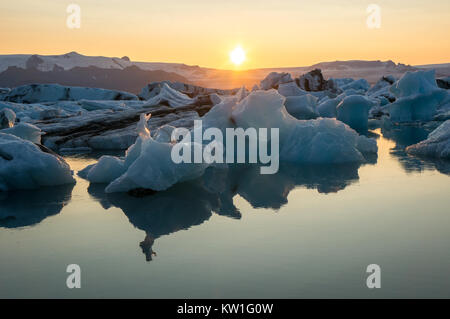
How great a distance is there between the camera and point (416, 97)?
17.7 m

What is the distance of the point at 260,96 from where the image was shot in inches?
355

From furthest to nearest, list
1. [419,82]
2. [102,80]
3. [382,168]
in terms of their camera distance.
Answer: [102,80] → [419,82] → [382,168]

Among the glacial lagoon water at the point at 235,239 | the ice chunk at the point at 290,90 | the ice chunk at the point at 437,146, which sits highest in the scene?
the ice chunk at the point at 290,90

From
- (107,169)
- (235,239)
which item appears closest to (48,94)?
(107,169)

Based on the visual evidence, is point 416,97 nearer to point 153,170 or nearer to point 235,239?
point 153,170

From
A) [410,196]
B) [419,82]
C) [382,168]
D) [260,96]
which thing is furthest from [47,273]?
[419,82]

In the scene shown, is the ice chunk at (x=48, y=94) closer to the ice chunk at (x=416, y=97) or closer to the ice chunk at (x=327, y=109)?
the ice chunk at (x=327, y=109)

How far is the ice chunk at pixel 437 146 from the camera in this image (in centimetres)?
856

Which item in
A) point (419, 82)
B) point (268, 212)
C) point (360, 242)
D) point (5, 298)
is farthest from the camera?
point (419, 82)

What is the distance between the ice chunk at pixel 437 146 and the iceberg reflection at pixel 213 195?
1713mm

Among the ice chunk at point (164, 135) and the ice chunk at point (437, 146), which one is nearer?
the ice chunk at point (164, 135)

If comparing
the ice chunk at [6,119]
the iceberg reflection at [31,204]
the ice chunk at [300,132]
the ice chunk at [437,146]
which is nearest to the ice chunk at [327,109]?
the ice chunk at [437,146]

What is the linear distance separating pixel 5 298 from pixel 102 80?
176 feet
